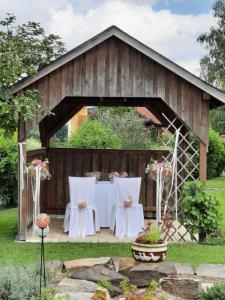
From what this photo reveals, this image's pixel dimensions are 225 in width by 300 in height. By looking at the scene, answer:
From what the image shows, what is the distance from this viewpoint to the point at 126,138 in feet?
74.5

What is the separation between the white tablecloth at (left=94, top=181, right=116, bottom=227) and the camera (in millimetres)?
10953

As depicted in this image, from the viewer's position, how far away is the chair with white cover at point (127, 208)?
1028cm

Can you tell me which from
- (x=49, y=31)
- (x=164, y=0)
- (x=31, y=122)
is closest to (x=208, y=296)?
(x=31, y=122)

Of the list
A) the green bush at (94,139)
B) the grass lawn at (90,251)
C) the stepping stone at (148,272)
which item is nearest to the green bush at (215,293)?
the stepping stone at (148,272)

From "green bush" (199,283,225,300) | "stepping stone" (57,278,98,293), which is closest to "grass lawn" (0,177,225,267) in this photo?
"stepping stone" (57,278,98,293)

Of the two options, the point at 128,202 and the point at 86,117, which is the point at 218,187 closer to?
the point at 128,202

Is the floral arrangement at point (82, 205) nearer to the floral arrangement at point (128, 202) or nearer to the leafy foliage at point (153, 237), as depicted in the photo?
the floral arrangement at point (128, 202)

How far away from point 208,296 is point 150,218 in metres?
7.32

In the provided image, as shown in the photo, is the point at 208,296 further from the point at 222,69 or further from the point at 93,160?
the point at 222,69

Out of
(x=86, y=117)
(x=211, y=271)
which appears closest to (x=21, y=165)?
(x=211, y=271)

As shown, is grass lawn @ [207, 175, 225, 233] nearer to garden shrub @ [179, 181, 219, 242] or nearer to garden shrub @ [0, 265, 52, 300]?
garden shrub @ [179, 181, 219, 242]

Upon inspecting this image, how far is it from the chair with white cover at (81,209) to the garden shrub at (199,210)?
1738mm

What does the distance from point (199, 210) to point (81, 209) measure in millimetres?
2158

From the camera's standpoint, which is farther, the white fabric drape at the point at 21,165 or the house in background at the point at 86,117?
the house in background at the point at 86,117
